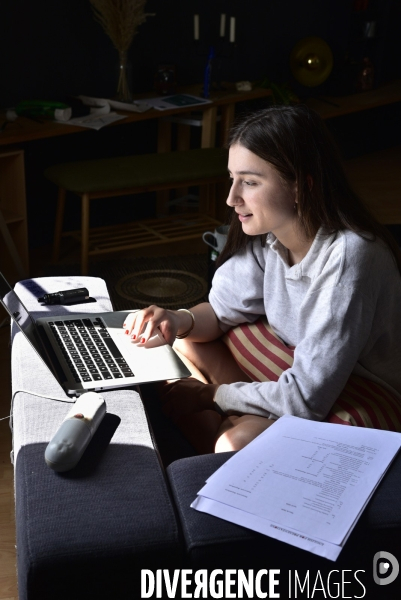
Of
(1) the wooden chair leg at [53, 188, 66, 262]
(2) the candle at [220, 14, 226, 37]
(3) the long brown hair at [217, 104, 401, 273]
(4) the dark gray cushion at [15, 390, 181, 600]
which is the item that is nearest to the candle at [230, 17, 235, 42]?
(2) the candle at [220, 14, 226, 37]

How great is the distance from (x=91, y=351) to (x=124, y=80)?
2.75 m

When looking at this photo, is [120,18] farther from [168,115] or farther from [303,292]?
[303,292]

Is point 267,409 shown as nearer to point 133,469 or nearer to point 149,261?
point 133,469

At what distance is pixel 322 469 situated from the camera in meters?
1.22

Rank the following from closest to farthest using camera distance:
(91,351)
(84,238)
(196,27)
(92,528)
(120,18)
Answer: (92,528)
(91,351)
(84,238)
(120,18)
(196,27)

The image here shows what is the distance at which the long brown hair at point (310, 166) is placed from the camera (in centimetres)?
155

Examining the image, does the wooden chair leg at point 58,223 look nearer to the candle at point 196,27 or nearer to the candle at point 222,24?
the candle at point 196,27

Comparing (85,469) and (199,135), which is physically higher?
(85,469)

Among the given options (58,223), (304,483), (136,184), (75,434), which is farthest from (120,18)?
(304,483)

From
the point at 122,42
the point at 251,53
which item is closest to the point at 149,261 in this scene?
the point at 122,42

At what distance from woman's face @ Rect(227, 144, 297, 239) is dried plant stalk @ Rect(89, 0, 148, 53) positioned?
99.2 inches

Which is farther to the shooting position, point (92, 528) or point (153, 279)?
point (153, 279)

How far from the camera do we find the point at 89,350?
1.61m

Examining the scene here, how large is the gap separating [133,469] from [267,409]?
1.31 feet
